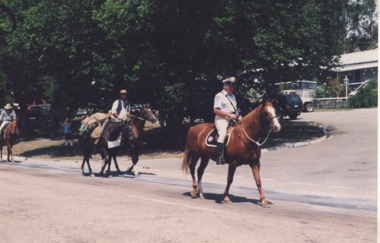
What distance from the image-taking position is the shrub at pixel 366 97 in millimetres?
40438

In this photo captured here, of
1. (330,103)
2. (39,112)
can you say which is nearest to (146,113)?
(330,103)

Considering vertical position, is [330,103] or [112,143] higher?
[330,103]

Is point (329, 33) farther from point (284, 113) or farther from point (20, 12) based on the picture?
point (20, 12)

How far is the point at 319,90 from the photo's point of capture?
48.0m

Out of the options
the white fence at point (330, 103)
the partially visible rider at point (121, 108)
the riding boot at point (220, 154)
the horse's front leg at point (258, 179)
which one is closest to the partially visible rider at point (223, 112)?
the riding boot at point (220, 154)

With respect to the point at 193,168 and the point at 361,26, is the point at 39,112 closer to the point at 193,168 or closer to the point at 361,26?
the point at 193,168

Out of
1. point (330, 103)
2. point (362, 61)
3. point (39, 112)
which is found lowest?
point (39, 112)

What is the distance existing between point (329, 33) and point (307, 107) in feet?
45.8

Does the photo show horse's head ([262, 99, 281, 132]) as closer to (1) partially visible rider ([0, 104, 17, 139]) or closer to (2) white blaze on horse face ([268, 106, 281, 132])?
(2) white blaze on horse face ([268, 106, 281, 132])

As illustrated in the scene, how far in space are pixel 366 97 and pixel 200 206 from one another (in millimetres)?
36860

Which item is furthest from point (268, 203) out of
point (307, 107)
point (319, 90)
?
point (319, 90)

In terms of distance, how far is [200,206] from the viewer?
30.0ft

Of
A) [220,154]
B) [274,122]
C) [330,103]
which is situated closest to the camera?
[274,122]

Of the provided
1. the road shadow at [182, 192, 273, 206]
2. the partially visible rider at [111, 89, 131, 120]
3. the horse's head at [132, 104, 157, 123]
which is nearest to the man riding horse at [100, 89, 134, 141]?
the partially visible rider at [111, 89, 131, 120]
